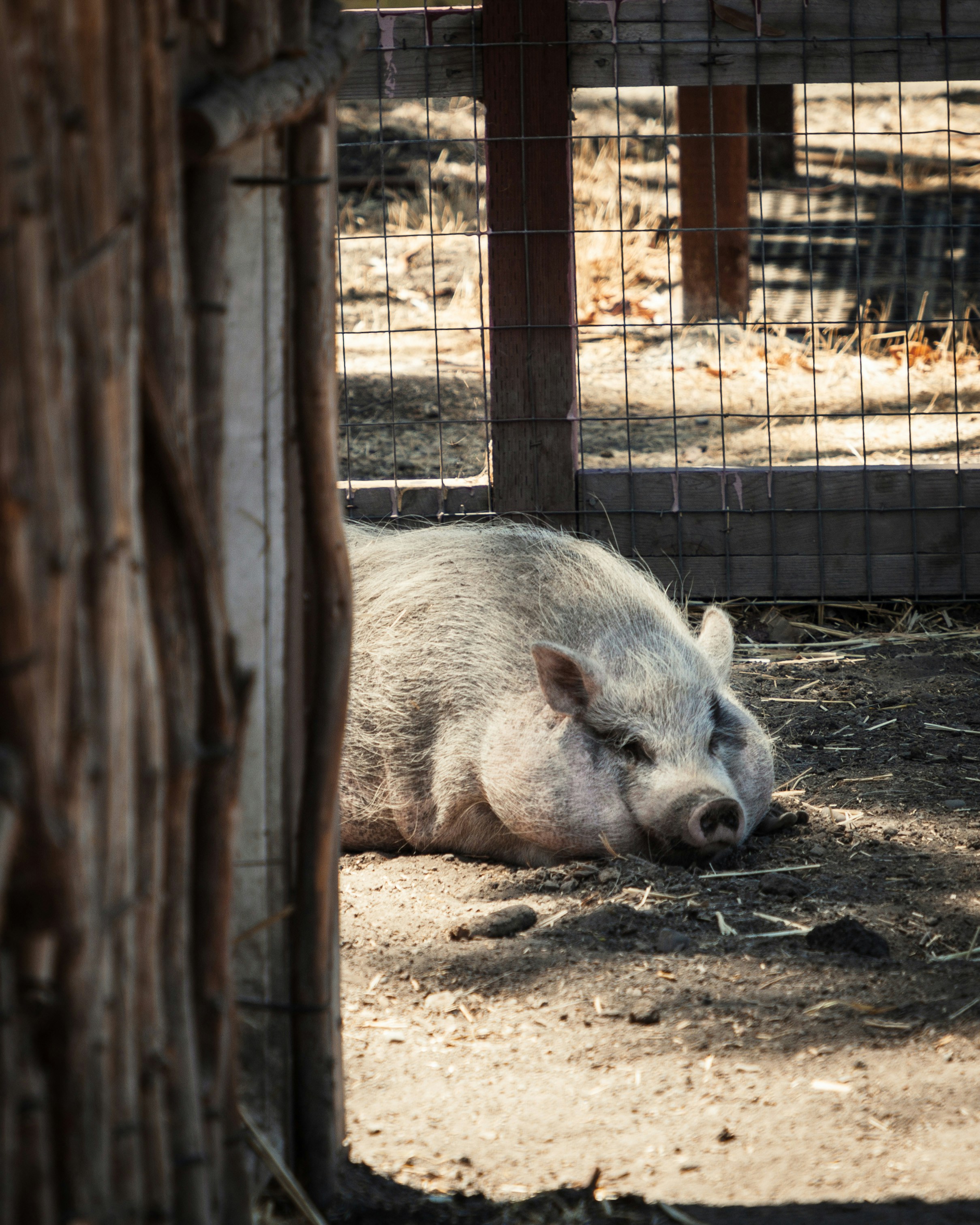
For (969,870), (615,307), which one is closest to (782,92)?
(615,307)

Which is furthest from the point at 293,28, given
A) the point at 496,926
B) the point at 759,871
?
the point at 759,871

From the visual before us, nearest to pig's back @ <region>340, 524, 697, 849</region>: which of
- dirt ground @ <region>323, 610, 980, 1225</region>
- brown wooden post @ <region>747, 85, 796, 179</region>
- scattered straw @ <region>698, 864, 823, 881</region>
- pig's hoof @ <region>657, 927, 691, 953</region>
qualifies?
dirt ground @ <region>323, 610, 980, 1225</region>

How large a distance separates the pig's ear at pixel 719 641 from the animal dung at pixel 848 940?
4.22ft

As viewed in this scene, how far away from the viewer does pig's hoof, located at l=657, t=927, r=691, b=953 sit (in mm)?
3160

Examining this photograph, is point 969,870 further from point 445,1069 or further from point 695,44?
point 695,44

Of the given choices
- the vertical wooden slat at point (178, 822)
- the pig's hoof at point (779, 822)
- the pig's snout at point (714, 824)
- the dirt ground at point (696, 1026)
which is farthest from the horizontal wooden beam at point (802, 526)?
the vertical wooden slat at point (178, 822)

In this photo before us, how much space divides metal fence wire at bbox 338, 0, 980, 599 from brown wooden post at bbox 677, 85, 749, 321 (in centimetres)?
2

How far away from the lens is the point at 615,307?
962 cm

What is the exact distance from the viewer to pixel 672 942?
318 centimetres

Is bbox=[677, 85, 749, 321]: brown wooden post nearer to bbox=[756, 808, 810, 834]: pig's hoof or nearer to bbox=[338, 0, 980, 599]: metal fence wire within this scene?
bbox=[338, 0, 980, 599]: metal fence wire

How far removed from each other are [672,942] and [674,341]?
16.7ft

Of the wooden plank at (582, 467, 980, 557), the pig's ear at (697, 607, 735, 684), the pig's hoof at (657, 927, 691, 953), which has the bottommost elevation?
the pig's hoof at (657, 927, 691, 953)

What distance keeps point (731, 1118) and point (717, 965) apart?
2.46 ft

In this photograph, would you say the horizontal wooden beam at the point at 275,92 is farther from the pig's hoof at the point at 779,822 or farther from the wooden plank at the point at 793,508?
the wooden plank at the point at 793,508
